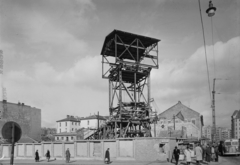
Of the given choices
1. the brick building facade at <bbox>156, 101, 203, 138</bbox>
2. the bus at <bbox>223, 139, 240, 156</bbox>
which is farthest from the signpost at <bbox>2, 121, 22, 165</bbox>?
the brick building facade at <bbox>156, 101, 203, 138</bbox>

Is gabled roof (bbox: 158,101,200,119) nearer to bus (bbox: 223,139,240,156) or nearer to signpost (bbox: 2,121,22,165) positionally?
bus (bbox: 223,139,240,156)

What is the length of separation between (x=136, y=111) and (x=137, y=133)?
3.04 metres

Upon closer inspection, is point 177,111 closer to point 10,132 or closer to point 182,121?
point 182,121

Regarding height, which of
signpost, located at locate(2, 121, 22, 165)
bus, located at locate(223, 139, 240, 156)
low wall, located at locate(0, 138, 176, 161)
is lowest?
bus, located at locate(223, 139, 240, 156)

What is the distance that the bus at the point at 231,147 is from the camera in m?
31.3

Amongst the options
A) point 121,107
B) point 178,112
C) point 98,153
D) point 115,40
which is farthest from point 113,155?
point 178,112

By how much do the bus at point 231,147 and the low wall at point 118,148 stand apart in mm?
13976

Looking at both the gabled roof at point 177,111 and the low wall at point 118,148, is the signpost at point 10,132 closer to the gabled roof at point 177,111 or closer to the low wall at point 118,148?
the low wall at point 118,148

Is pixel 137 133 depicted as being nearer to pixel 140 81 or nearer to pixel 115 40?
pixel 140 81

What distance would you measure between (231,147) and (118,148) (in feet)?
58.9

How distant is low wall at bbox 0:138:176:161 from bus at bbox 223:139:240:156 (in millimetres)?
13976

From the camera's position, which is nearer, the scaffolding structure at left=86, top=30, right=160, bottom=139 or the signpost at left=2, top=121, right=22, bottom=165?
the signpost at left=2, top=121, right=22, bottom=165

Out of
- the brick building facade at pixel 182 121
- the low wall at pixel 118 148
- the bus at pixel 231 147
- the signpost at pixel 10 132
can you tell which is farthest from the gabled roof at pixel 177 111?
the signpost at pixel 10 132

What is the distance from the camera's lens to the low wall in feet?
67.1
